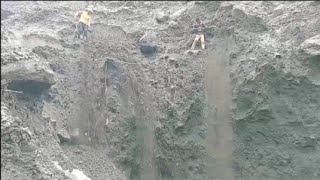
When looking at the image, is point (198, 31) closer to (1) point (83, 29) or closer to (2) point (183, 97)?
(2) point (183, 97)

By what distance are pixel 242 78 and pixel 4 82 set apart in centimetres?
635

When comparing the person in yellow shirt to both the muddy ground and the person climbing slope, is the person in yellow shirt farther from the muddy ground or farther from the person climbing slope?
the person climbing slope

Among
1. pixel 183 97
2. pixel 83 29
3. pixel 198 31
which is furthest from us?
pixel 198 31

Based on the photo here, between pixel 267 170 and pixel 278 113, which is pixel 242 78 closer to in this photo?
pixel 278 113

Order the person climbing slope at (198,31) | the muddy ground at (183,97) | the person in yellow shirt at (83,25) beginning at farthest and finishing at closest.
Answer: the person climbing slope at (198,31), the person in yellow shirt at (83,25), the muddy ground at (183,97)

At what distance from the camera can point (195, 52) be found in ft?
44.2

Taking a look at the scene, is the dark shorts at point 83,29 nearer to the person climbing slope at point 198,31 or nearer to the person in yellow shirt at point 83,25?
the person in yellow shirt at point 83,25

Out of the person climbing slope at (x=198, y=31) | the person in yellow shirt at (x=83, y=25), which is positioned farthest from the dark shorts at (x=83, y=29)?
the person climbing slope at (x=198, y=31)

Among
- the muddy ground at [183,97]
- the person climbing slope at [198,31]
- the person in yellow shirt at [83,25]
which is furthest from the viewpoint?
the person climbing slope at [198,31]

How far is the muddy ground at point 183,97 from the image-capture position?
11164 millimetres

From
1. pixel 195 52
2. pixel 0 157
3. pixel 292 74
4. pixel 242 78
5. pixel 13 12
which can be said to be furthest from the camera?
pixel 13 12

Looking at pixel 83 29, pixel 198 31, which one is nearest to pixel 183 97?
pixel 198 31

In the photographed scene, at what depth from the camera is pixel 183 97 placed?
12.5m

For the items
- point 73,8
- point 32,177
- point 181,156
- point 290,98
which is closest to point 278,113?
point 290,98
